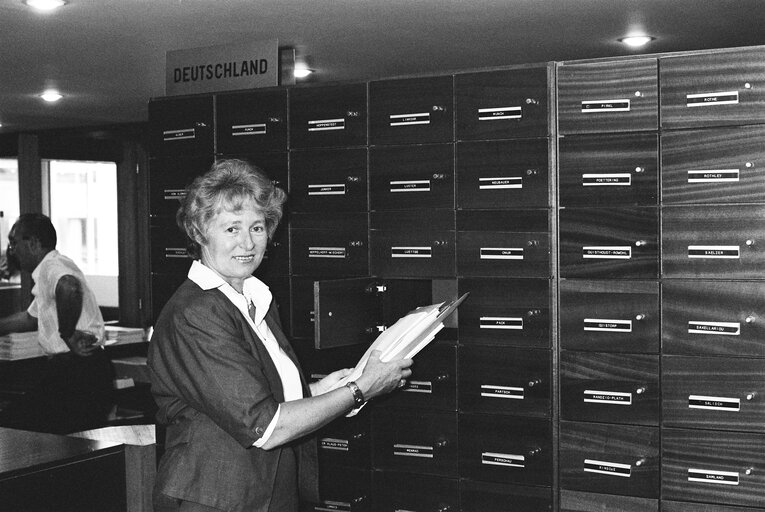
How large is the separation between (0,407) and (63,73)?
5.91 feet

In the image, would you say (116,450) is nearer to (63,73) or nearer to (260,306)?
(260,306)

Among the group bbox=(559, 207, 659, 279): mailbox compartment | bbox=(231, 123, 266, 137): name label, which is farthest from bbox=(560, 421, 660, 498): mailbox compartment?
bbox=(231, 123, 266, 137): name label

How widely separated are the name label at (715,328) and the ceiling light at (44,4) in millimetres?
2471

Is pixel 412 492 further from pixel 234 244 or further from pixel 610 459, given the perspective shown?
pixel 234 244

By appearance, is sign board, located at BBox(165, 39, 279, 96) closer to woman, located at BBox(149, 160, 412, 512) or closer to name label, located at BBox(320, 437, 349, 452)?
name label, located at BBox(320, 437, 349, 452)

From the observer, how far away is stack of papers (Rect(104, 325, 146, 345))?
701 cm

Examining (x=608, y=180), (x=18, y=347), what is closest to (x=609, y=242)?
(x=608, y=180)

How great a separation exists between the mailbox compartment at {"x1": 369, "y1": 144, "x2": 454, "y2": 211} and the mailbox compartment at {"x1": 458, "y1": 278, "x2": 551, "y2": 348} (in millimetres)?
317

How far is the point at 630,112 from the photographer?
303 centimetres

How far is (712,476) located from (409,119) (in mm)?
1526

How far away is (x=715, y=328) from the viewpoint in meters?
2.94

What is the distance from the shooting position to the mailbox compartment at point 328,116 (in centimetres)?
341

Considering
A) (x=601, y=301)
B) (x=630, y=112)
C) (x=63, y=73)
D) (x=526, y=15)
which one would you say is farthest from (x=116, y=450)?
(x=63, y=73)

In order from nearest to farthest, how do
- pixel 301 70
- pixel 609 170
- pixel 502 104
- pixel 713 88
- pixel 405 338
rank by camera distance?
pixel 405 338 < pixel 713 88 < pixel 609 170 < pixel 502 104 < pixel 301 70
